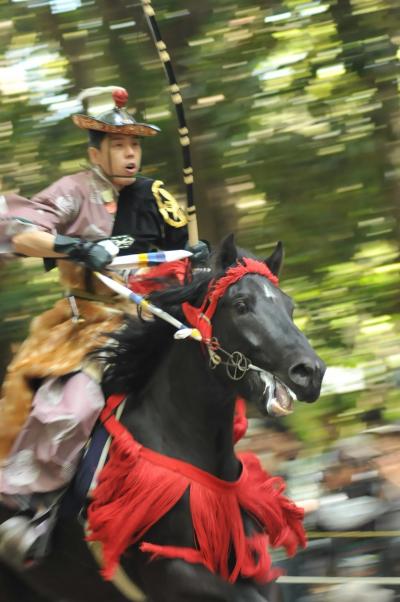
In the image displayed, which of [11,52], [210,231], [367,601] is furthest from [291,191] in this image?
[367,601]

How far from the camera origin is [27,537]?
411cm

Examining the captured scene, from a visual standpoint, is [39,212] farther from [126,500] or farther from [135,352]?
[126,500]

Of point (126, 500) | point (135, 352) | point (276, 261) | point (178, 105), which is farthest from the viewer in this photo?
point (178, 105)

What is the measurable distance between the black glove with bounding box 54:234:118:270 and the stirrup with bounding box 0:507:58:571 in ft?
3.16

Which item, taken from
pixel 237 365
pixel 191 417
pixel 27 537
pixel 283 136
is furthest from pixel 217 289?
pixel 283 136

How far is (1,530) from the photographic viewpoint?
421 centimetres

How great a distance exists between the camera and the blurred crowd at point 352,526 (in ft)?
16.4

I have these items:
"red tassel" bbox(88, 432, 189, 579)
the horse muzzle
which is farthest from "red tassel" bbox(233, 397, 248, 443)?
the horse muzzle

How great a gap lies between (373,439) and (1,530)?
216cm

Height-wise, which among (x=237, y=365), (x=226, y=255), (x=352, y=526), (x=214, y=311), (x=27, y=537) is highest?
(x=226, y=255)

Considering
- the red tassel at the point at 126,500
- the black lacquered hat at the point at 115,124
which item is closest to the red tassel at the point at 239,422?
the red tassel at the point at 126,500

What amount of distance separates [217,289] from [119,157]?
3.06 ft

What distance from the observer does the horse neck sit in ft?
12.6

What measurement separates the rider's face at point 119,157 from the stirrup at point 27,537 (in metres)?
1.38
